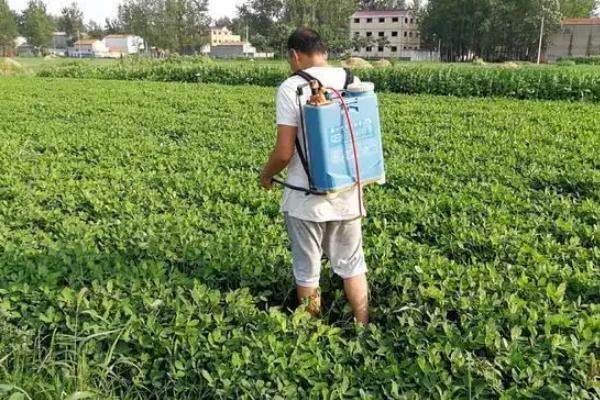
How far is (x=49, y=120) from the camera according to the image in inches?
435

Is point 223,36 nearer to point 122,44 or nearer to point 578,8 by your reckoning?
point 122,44

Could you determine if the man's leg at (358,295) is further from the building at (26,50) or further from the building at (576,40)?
the building at (26,50)

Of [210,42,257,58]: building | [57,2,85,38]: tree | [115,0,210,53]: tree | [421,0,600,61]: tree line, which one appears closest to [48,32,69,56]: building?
[57,2,85,38]: tree

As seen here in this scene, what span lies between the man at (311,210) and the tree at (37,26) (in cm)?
10066

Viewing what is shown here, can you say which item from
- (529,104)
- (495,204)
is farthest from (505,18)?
(495,204)

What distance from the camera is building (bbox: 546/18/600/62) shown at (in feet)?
193

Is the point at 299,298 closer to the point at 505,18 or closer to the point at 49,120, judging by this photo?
the point at 49,120

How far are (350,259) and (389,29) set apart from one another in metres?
75.9

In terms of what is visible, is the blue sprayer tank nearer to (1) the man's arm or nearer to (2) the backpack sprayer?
(2) the backpack sprayer

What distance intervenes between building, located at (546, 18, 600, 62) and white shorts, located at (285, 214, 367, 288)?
62777mm

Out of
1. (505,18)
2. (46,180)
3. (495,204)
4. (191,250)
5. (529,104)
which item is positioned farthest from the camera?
(505,18)

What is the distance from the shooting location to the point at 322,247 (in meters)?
3.31

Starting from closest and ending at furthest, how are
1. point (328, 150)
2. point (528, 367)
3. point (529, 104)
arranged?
1. point (528, 367)
2. point (328, 150)
3. point (529, 104)

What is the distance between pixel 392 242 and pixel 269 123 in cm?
677
